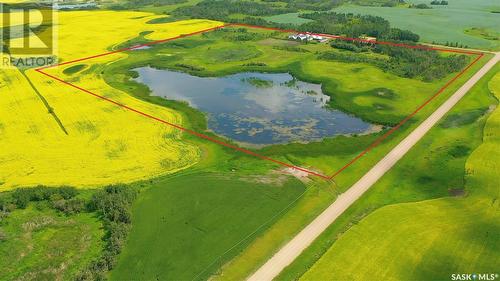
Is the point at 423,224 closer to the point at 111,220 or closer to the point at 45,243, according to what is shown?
the point at 111,220

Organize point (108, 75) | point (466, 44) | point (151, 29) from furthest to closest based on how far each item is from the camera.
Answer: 1. point (151, 29)
2. point (466, 44)
3. point (108, 75)

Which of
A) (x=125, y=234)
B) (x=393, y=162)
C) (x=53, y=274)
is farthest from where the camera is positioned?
(x=393, y=162)

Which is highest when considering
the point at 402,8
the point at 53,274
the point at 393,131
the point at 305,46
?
the point at 402,8

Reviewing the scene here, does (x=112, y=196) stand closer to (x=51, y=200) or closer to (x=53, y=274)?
(x=51, y=200)

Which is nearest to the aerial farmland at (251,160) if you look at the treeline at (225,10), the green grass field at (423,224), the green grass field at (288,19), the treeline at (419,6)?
the green grass field at (423,224)

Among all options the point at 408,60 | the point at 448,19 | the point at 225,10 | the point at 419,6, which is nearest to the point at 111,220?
the point at 408,60

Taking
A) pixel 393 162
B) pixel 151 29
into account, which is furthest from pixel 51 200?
pixel 151 29

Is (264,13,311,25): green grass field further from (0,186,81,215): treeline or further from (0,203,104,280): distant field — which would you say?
(0,203,104,280): distant field
